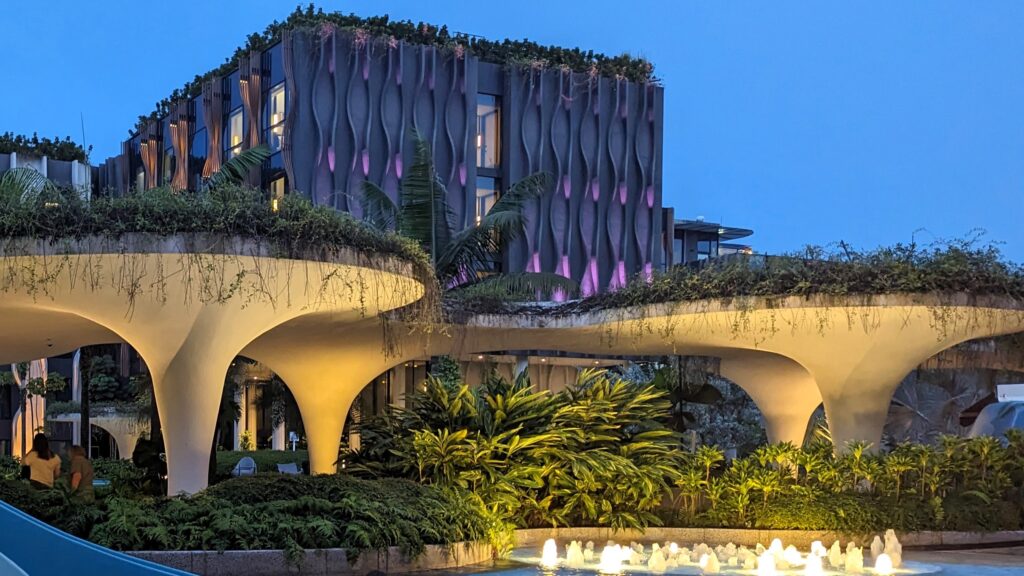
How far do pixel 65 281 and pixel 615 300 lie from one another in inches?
Answer: 324

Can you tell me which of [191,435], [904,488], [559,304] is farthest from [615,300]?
[191,435]

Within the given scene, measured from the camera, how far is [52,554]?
928 centimetres

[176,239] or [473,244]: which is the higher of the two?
[473,244]

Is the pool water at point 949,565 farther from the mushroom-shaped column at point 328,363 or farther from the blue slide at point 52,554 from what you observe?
the mushroom-shaped column at point 328,363

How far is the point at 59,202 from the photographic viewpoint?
1371 centimetres

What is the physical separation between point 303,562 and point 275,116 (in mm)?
28876

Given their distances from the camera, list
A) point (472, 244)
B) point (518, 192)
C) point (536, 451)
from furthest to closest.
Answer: point (518, 192), point (472, 244), point (536, 451)

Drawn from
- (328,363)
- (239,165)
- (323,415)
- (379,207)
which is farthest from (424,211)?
(323,415)

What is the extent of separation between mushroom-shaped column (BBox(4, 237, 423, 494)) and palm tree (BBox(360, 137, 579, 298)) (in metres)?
10.5

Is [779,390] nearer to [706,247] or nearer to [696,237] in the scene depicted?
[696,237]

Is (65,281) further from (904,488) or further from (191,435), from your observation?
(904,488)

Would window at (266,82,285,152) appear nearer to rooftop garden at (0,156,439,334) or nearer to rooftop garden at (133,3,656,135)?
rooftop garden at (133,3,656,135)

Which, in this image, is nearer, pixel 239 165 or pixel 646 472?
pixel 646 472

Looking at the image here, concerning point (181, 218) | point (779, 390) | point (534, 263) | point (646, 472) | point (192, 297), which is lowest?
point (646, 472)
